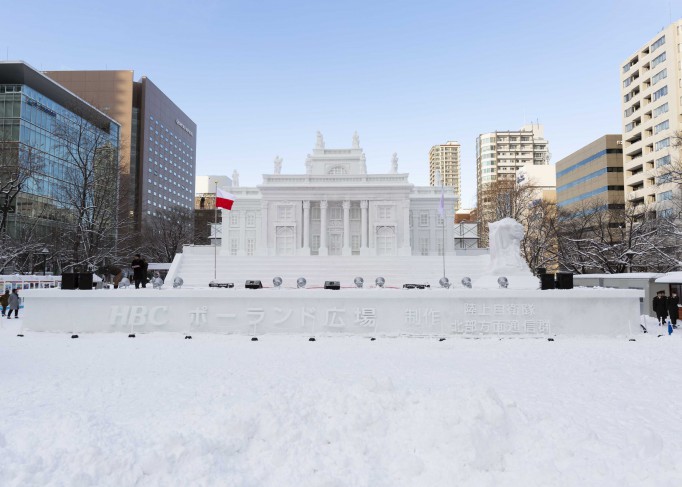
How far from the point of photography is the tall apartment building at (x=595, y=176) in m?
70.6

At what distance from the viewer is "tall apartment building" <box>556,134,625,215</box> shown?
232 ft

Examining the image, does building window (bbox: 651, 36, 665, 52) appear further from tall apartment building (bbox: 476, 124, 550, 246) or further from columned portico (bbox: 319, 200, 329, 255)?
tall apartment building (bbox: 476, 124, 550, 246)

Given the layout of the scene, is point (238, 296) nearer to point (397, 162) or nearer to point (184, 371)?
Answer: point (184, 371)

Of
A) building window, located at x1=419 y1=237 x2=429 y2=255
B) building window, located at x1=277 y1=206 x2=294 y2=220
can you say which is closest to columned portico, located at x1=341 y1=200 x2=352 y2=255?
building window, located at x1=277 y1=206 x2=294 y2=220

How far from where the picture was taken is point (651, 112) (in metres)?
65.0

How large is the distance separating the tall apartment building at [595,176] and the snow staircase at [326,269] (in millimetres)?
48567

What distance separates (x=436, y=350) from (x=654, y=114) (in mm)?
72236

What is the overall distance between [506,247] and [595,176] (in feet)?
217

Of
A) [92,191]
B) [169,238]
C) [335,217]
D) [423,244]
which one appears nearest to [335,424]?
[92,191]

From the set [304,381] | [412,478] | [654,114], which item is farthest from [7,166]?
[654,114]

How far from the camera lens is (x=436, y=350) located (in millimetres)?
11969

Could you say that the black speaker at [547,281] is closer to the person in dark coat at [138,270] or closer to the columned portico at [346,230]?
the person in dark coat at [138,270]

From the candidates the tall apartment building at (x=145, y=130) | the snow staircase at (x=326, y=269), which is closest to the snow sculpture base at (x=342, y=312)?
the snow staircase at (x=326, y=269)

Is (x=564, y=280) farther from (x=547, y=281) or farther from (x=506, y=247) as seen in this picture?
(x=506, y=247)
